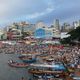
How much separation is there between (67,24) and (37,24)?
19.1 m

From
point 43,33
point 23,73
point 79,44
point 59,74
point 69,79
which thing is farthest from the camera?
point 43,33

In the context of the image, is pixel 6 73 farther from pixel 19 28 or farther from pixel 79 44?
pixel 19 28

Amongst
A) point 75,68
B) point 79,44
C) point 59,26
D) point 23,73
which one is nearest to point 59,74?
point 75,68

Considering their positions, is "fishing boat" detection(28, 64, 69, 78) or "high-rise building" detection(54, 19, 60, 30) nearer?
"fishing boat" detection(28, 64, 69, 78)

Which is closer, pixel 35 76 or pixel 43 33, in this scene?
pixel 35 76

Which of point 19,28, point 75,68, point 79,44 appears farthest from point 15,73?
point 19,28

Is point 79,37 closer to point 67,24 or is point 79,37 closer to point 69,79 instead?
point 69,79

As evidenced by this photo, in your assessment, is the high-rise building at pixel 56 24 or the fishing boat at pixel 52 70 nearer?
the fishing boat at pixel 52 70

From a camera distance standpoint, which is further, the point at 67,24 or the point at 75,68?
the point at 67,24

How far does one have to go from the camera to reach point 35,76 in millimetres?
35375

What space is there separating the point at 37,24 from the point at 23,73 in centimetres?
10539

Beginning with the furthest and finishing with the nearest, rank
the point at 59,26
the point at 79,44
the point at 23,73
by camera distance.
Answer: the point at 59,26 → the point at 79,44 → the point at 23,73

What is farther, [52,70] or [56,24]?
[56,24]

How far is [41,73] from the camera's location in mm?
36031
